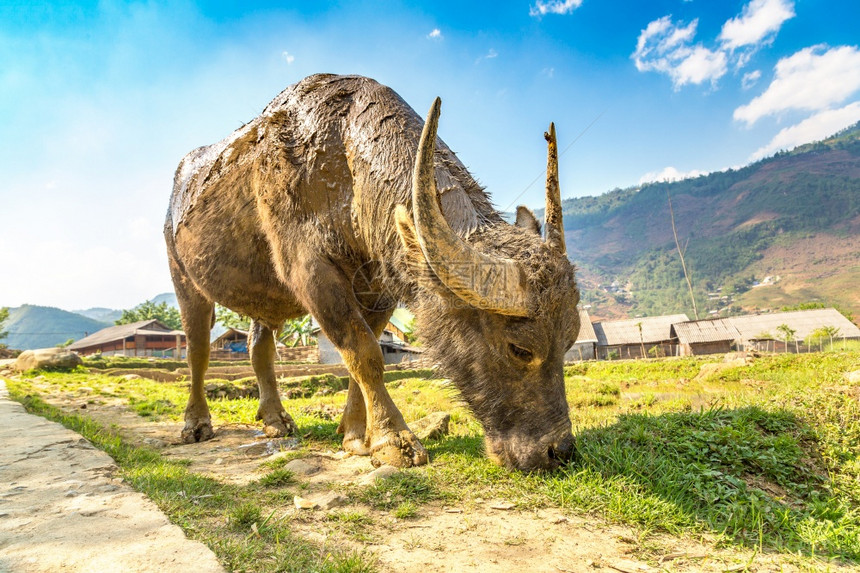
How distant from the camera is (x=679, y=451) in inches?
121

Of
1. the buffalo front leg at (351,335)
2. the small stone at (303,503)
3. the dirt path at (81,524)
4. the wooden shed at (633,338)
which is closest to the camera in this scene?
the dirt path at (81,524)

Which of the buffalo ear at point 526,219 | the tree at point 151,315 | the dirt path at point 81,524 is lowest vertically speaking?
the dirt path at point 81,524

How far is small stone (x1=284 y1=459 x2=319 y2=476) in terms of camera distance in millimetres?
3270

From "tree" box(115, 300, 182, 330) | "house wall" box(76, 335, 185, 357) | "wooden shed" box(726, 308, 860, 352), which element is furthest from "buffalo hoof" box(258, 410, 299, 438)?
"tree" box(115, 300, 182, 330)

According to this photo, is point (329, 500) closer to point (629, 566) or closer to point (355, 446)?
point (355, 446)

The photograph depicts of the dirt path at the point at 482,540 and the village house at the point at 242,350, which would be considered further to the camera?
the village house at the point at 242,350

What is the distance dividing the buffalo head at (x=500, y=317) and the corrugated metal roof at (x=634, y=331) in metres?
41.2

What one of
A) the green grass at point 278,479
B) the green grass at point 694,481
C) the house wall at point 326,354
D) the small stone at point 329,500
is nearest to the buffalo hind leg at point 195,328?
the green grass at point 694,481

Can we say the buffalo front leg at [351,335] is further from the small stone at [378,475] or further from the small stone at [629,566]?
the small stone at [629,566]

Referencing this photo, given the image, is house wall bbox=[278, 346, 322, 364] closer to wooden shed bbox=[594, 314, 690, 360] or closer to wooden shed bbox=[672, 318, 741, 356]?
wooden shed bbox=[594, 314, 690, 360]

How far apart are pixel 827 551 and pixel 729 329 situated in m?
40.3

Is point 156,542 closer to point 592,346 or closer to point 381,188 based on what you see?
point 381,188

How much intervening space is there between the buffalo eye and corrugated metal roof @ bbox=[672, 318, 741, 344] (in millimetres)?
38518

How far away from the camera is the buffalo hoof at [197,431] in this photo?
5016 millimetres
